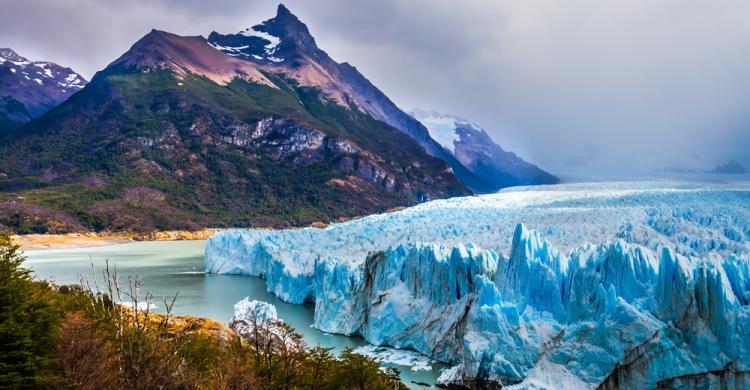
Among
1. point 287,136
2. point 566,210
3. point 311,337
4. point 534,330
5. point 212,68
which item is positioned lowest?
point 311,337

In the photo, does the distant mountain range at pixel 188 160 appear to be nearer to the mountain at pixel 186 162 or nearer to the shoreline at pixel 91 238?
the mountain at pixel 186 162

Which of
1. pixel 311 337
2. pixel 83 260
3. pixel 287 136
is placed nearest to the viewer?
pixel 311 337

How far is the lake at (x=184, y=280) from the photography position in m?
25.6

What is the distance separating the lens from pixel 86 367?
38.3 feet

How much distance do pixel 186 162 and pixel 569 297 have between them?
11002 cm

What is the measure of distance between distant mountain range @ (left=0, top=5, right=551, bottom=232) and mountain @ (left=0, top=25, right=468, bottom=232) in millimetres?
307

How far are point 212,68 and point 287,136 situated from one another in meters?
51.4

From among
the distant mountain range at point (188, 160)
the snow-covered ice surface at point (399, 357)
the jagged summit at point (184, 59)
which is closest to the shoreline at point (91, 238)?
the distant mountain range at point (188, 160)

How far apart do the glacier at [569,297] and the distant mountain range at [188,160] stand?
72270mm

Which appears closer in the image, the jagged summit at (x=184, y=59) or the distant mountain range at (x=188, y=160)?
the distant mountain range at (x=188, y=160)

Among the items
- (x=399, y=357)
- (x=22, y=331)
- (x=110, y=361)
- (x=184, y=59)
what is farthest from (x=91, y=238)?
(x=184, y=59)

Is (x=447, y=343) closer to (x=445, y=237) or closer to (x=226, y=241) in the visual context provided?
(x=445, y=237)

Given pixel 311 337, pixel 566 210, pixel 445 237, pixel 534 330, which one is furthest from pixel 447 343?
pixel 566 210

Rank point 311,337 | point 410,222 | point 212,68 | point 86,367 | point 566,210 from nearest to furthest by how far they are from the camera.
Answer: point 86,367, point 311,337, point 566,210, point 410,222, point 212,68
